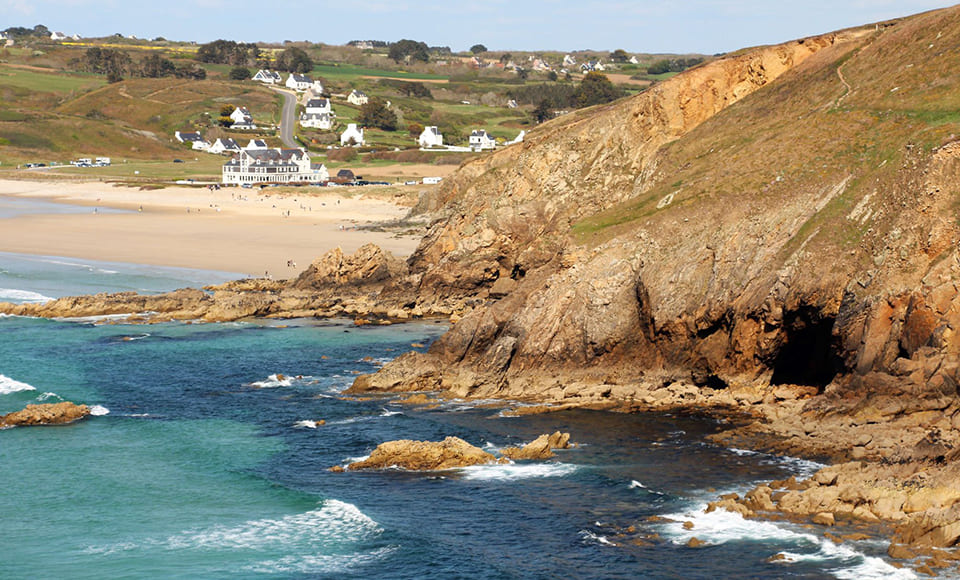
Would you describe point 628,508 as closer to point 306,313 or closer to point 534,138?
point 306,313

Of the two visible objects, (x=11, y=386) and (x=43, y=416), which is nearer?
(x=43, y=416)

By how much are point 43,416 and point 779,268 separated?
32444 millimetres

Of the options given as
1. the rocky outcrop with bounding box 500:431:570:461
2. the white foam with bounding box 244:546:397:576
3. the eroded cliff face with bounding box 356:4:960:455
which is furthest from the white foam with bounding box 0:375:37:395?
the white foam with bounding box 244:546:397:576

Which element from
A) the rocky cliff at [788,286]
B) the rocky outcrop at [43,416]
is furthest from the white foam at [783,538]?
the rocky outcrop at [43,416]

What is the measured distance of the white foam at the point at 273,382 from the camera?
51.2 meters

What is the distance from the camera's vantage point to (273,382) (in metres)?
51.9

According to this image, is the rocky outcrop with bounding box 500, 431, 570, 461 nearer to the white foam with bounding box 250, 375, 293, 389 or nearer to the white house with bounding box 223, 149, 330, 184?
the white foam with bounding box 250, 375, 293, 389

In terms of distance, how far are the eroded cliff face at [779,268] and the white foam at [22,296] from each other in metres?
34.8

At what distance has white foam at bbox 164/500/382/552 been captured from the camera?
31531 mm

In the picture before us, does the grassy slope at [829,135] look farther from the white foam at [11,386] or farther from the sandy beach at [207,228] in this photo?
the sandy beach at [207,228]

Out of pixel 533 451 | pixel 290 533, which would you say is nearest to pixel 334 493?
pixel 290 533

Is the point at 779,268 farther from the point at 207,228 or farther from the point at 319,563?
the point at 207,228

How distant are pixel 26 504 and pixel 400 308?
121ft

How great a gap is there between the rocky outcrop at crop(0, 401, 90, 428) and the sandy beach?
125 feet
